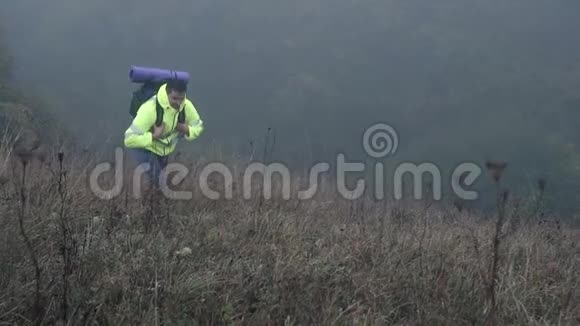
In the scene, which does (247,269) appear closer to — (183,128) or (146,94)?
(183,128)

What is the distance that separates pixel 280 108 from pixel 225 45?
729cm

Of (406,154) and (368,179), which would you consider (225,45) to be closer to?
(406,154)

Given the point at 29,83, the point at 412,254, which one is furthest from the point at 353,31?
the point at 412,254

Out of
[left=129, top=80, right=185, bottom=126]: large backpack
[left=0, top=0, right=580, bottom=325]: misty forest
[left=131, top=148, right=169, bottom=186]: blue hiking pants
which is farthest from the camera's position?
[left=129, top=80, right=185, bottom=126]: large backpack

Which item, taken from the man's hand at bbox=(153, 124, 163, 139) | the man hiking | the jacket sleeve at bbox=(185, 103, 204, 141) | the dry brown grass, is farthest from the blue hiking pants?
the dry brown grass

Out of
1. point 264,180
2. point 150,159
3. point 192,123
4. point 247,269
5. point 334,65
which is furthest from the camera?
point 334,65

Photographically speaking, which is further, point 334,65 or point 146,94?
point 334,65

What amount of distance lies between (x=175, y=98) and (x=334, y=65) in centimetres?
3015

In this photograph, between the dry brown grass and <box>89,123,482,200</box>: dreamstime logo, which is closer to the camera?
the dry brown grass

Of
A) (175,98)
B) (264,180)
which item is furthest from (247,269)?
(175,98)

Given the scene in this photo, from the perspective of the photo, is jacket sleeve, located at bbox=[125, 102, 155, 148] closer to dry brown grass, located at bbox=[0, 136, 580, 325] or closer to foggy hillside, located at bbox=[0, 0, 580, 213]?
dry brown grass, located at bbox=[0, 136, 580, 325]

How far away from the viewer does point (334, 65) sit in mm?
34906

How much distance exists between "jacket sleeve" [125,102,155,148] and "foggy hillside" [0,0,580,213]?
1961 cm

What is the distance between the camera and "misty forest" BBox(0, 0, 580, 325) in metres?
3.17
